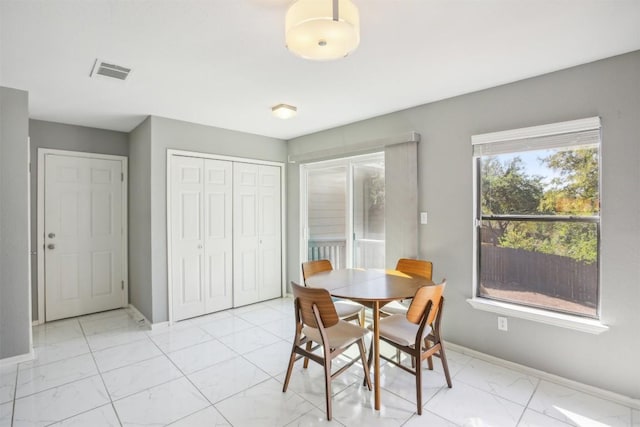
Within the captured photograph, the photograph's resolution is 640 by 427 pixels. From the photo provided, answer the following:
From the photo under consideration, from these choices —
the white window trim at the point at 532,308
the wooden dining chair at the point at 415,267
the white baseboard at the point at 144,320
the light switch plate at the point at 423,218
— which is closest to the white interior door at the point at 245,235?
the white baseboard at the point at 144,320

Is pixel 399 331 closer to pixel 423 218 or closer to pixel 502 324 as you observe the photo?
pixel 502 324

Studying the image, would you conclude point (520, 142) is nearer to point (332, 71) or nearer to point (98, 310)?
point (332, 71)

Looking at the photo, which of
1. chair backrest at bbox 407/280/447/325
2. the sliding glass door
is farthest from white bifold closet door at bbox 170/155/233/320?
chair backrest at bbox 407/280/447/325

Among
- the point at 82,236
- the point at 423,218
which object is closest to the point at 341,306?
the point at 423,218

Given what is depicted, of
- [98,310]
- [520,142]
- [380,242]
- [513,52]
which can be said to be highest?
[513,52]

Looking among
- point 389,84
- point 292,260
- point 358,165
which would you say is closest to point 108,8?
point 389,84

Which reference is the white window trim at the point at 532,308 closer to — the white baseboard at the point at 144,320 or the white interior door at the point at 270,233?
the white interior door at the point at 270,233

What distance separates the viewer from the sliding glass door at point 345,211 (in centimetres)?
398

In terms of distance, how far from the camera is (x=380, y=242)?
393cm

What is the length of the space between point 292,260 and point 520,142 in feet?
11.1

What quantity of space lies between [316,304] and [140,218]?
3.01 metres

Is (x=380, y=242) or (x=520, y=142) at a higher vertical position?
(x=520, y=142)

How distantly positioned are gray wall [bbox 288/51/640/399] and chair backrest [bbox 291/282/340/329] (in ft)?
5.12

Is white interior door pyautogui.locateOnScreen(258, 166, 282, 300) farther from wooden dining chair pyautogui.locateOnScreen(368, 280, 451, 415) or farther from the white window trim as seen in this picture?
the white window trim
